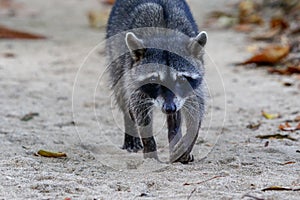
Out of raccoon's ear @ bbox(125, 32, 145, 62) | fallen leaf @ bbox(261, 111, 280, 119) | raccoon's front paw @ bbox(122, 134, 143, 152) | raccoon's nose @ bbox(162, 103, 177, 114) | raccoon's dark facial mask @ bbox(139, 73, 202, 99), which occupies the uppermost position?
raccoon's ear @ bbox(125, 32, 145, 62)

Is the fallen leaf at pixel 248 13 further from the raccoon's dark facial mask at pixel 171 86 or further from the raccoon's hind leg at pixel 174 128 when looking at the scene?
the raccoon's dark facial mask at pixel 171 86

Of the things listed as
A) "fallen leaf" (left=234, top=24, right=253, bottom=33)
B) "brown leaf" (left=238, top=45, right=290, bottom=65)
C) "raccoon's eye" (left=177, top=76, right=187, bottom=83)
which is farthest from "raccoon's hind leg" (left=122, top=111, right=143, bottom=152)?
"fallen leaf" (left=234, top=24, right=253, bottom=33)

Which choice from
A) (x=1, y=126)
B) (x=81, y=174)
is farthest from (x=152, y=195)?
(x=1, y=126)

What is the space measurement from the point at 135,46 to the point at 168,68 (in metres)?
0.46

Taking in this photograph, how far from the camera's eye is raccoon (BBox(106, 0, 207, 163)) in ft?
16.9

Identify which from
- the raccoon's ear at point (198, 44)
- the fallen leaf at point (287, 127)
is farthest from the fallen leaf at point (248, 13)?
the raccoon's ear at point (198, 44)

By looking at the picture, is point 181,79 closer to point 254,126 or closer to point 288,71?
point 254,126

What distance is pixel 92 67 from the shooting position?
394 inches

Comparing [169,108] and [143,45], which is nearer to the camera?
[169,108]

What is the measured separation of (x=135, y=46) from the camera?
5480mm

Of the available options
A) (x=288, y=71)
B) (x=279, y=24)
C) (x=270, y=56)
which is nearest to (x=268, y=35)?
(x=279, y=24)

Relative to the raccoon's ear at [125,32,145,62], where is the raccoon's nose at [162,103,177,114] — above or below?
below

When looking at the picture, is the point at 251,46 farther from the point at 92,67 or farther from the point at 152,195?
the point at 152,195

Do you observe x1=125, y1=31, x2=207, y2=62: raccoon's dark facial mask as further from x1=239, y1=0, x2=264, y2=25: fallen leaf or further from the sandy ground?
x1=239, y1=0, x2=264, y2=25: fallen leaf
